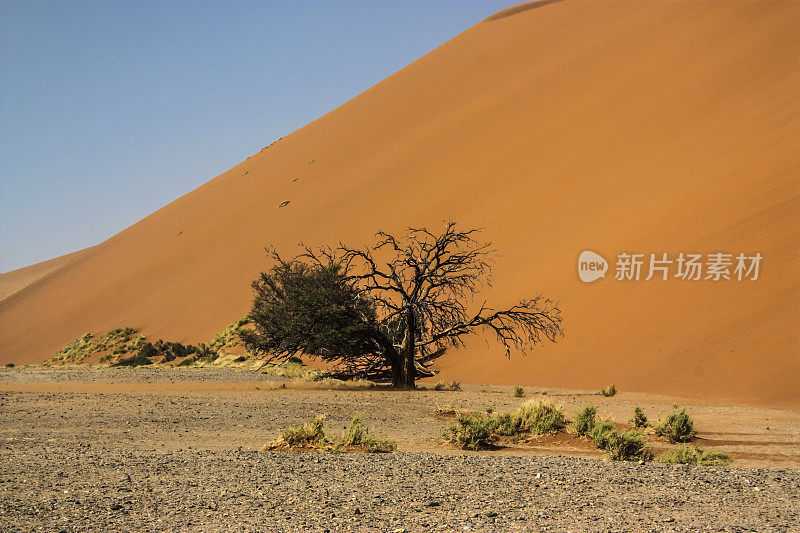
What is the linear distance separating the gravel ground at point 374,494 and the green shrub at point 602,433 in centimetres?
211

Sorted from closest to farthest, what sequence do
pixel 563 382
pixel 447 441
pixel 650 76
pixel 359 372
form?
→ pixel 447 441, pixel 359 372, pixel 563 382, pixel 650 76

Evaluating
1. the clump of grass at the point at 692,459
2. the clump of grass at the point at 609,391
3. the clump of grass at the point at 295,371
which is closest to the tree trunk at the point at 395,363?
the clump of grass at the point at 295,371

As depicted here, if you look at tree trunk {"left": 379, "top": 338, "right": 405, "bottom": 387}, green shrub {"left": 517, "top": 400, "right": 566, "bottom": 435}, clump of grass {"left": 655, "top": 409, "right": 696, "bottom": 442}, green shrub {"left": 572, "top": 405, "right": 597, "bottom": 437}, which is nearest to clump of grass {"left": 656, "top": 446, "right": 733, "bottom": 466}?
green shrub {"left": 572, "top": 405, "right": 597, "bottom": 437}

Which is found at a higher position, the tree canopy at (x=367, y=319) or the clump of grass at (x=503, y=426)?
the tree canopy at (x=367, y=319)

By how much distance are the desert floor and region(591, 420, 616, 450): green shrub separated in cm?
16

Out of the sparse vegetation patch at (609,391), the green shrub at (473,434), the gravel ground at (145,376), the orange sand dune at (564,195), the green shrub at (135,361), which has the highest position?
the orange sand dune at (564,195)

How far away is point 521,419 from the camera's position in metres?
11.6

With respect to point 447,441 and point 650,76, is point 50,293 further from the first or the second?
point 447,441

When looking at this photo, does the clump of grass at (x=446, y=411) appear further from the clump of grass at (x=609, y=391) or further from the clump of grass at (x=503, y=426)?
the clump of grass at (x=609, y=391)

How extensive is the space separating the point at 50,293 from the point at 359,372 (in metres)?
37.7

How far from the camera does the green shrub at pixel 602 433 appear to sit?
1007 centimetres

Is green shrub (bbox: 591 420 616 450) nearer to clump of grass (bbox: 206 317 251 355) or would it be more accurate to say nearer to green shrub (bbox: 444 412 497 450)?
green shrub (bbox: 444 412 497 450)

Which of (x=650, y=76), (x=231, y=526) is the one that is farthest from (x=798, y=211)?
(x=231, y=526)

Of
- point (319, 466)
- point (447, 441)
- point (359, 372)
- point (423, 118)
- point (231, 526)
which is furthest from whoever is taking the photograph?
point (423, 118)
